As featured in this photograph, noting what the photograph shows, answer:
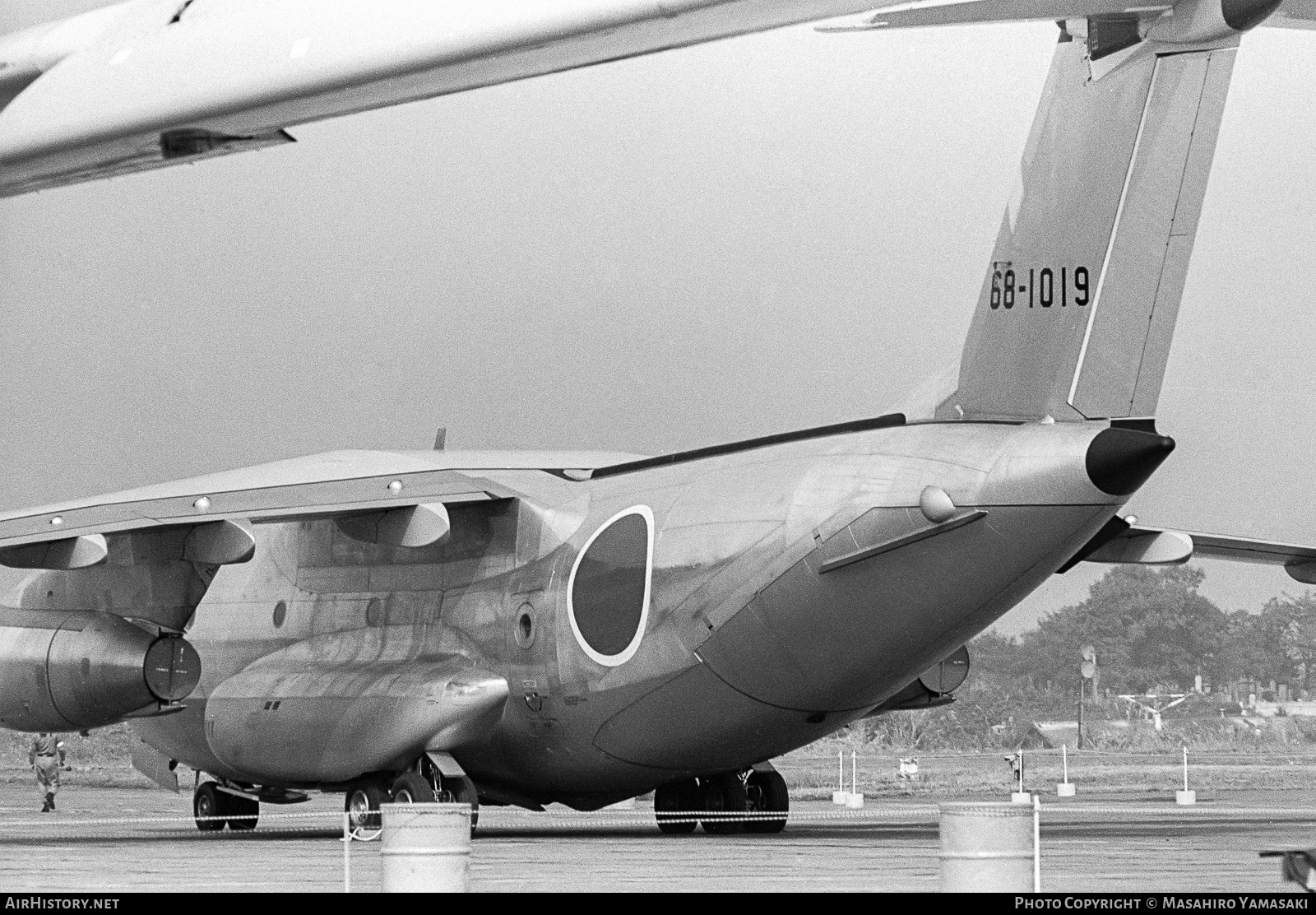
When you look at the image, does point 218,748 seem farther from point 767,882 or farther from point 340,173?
point 340,173

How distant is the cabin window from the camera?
14.4 metres

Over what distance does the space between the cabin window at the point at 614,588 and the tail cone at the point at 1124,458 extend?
3.91 meters

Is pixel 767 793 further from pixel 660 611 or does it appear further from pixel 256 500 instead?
pixel 256 500

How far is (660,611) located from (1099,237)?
4.42 meters

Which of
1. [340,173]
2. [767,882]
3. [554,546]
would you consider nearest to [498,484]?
[554,546]

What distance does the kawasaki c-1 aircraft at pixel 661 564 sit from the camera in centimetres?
1220

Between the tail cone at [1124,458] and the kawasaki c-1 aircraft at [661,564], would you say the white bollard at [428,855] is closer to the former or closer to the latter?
the kawasaki c-1 aircraft at [661,564]

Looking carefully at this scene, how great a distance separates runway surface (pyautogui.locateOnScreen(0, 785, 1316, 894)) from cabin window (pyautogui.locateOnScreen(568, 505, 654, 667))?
1.60 metres

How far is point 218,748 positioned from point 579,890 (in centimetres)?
809

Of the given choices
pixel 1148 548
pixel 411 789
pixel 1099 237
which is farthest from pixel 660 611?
pixel 1148 548

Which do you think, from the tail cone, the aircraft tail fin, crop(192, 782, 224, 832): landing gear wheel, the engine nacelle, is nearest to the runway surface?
crop(192, 782, 224, 832): landing gear wheel

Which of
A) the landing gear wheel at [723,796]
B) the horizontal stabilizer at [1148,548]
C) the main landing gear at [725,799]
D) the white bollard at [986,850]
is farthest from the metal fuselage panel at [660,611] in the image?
the white bollard at [986,850]

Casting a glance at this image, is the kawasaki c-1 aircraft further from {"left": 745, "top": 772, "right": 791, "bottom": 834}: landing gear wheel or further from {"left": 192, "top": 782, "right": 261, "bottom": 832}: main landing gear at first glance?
{"left": 192, "top": 782, "right": 261, "bottom": 832}: main landing gear

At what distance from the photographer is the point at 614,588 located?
14586 millimetres
